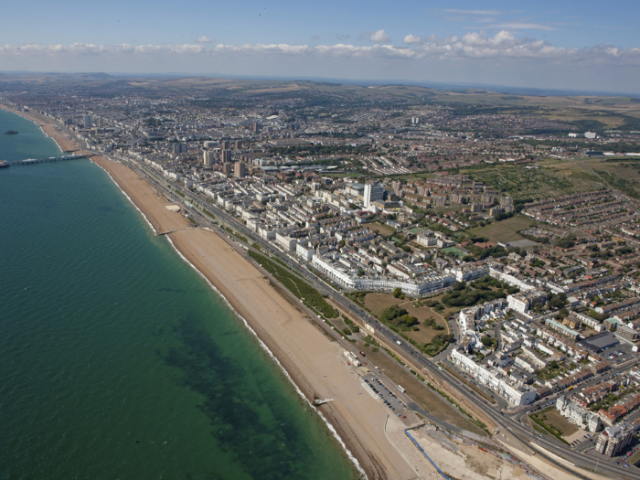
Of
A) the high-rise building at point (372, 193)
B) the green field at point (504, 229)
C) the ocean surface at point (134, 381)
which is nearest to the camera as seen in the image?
the ocean surface at point (134, 381)

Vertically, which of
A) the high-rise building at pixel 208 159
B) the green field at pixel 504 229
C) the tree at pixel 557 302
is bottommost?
the tree at pixel 557 302

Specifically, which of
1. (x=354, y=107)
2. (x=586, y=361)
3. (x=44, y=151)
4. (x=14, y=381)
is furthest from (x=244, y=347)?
(x=354, y=107)

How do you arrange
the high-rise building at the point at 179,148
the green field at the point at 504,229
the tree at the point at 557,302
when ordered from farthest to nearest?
the high-rise building at the point at 179,148 → the green field at the point at 504,229 → the tree at the point at 557,302

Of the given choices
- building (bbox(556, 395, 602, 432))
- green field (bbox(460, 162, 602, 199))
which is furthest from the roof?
green field (bbox(460, 162, 602, 199))

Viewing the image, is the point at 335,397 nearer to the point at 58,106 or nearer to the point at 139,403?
the point at 139,403

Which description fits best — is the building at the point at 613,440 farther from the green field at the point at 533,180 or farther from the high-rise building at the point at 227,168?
the high-rise building at the point at 227,168

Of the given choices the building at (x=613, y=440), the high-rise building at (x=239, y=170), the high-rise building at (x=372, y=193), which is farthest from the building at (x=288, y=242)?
the high-rise building at (x=239, y=170)
